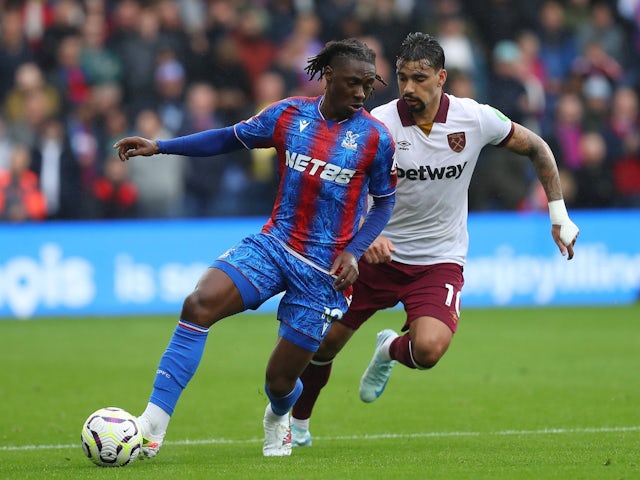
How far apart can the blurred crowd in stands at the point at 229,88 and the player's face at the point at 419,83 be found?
360 inches

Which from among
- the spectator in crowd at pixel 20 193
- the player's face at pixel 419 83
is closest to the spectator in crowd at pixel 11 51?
the spectator in crowd at pixel 20 193

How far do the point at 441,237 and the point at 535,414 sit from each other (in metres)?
1.87

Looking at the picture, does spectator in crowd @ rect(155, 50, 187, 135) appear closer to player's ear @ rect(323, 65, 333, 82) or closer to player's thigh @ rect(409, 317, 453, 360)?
player's thigh @ rect(409, 317, 453, 360)

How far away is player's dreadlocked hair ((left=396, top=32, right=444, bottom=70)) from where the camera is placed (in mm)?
8016

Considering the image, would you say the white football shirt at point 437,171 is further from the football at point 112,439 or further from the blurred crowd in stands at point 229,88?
the blurred crowd in stands at point 229,88

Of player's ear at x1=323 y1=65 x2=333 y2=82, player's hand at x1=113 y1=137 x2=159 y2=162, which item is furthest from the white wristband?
player's hand at x1=113 y1=137 x2=159 y2=162

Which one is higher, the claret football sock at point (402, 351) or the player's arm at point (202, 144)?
the player's arm at point (202, 144)

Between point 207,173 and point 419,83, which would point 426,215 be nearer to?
point 419,83

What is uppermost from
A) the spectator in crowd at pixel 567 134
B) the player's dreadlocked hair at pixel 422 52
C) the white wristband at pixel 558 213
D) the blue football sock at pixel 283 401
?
the player's dreadlocked hair at pixel 422 52

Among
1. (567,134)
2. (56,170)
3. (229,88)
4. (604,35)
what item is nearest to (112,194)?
(56,170)

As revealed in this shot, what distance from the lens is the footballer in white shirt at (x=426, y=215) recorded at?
8.09 metres

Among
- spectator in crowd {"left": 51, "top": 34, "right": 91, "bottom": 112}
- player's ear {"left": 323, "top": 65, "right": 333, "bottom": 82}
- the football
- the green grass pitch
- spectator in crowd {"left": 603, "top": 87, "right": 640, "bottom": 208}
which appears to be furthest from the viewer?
spectator in crowd {"left": 603, "top": 87, "right": 640, "bottom": 208}

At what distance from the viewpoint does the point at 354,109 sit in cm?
734

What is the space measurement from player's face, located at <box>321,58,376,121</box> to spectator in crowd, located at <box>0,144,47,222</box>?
10552mm
